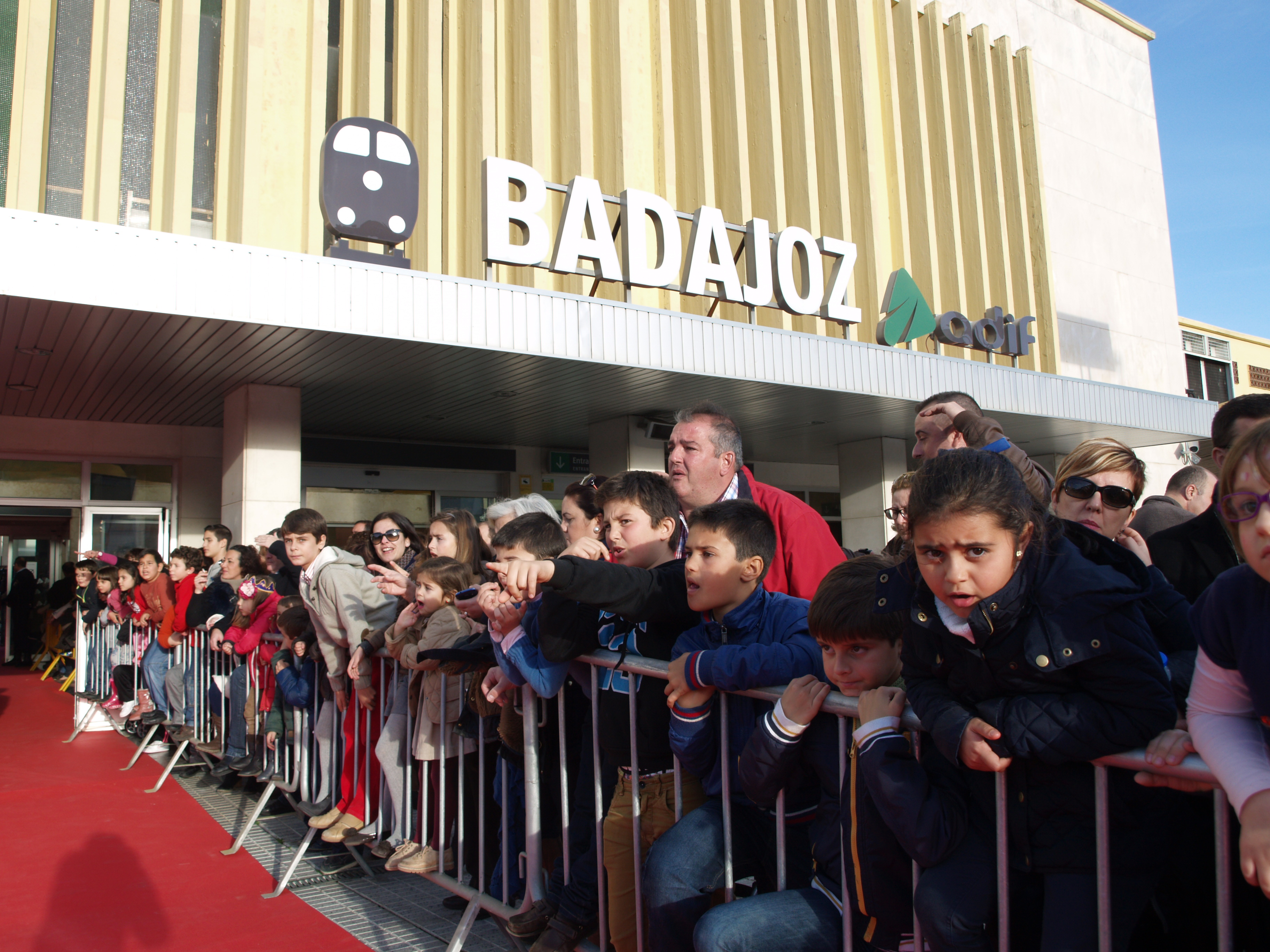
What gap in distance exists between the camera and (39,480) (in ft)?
41.4

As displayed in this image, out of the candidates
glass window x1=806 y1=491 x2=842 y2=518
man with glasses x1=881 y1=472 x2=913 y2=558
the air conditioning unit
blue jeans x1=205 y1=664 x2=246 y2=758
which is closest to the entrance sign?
the air conditioning unit

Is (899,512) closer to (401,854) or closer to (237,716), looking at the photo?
(401,854)

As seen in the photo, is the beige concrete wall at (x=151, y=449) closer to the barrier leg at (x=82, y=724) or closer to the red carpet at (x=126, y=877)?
the barrier leg at (x=82, y=724)

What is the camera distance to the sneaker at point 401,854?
12.2 ft

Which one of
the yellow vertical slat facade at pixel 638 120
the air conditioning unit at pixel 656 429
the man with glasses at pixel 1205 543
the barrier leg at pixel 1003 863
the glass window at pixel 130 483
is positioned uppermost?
the yellow vertical slat facade at pixel 638 120

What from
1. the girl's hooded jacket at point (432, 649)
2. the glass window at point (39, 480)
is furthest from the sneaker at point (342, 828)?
the glass window at point (39, 480)

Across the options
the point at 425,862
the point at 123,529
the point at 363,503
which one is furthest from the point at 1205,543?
the point at 123,529

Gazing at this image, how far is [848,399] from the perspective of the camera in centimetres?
1250

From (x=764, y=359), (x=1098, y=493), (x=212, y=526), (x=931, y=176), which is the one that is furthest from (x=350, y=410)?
(x=931, y=176)

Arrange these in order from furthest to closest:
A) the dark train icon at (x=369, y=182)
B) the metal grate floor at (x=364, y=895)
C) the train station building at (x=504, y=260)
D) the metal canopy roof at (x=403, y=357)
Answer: the dark train icon at (x=369, y=182), the train station building at (x=504, y=260), the metal canopy roof at (x=403, y=357), the metal grate floor at (x=364, y=895)

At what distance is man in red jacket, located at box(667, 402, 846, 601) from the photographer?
326 cm

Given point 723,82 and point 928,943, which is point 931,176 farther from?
point 928,943

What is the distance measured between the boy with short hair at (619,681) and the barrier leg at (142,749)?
18.1 feet

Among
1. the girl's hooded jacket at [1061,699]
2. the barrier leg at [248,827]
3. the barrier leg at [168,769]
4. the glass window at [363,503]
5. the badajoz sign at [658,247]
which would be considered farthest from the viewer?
the glass window at [363,503]
